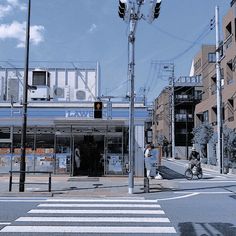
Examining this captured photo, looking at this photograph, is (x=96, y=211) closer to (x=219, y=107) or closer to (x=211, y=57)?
(x=219, y=107)

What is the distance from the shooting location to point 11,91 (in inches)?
1134

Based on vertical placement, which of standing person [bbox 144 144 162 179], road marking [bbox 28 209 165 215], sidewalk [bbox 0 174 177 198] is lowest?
road marking [bbox 28 209 165 215]

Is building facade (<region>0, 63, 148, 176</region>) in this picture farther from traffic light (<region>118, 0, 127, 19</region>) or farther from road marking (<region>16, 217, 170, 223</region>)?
road marking (<region>16, 217, 170, 223</region>)

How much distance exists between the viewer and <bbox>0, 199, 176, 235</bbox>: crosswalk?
9297 mm

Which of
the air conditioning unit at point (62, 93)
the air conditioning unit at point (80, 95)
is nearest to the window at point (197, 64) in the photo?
the air conditioning unit at point (80, 95)

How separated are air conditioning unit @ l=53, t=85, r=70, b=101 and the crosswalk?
15110mm

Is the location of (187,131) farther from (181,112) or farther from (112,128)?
(112,128)

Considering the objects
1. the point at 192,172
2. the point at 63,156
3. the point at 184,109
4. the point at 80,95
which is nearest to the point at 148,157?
the point at 192,172

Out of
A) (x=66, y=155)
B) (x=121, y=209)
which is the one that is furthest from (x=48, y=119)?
(x=121, y=209)

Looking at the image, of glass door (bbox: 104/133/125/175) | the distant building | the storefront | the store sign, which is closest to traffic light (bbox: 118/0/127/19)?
the storefront

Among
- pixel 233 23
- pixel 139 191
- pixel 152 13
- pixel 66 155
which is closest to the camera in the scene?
pixel 152 13

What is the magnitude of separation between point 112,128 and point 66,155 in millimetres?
3180

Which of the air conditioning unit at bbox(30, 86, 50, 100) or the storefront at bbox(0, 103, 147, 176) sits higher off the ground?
the air conditioning unit at bbox(30, 86, 50, 100)

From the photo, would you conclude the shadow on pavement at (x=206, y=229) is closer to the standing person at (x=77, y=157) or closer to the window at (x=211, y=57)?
the standing person at (x=77, y=157)
